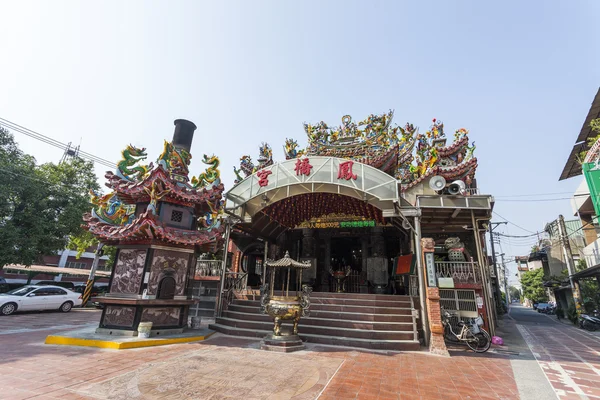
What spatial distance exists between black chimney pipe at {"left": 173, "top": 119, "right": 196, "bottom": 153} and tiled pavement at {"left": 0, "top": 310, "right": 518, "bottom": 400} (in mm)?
7711

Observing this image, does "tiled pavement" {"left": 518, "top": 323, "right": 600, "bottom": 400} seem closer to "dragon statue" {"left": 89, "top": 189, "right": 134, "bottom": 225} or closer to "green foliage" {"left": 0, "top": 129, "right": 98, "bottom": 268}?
"dragon statue" {"left": 89, "top": 189, "right": 134, "bottom": 225}

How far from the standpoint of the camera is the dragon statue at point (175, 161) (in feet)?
32.2

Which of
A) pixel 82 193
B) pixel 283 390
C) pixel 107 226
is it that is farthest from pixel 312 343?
pixel 82 193

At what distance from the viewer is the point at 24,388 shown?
430 centimetres

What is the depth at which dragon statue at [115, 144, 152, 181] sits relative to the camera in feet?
32.3

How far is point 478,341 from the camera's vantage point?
8.41m

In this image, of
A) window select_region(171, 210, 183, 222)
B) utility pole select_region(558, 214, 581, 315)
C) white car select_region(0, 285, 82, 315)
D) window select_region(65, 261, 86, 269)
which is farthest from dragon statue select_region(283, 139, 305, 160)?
window select_region(65, 261, 86, 269)

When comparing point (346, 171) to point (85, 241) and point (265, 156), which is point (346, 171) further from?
point (85, 241)

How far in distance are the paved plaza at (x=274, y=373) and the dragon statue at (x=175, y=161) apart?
5695mm

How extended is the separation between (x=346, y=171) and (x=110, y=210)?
8.53m

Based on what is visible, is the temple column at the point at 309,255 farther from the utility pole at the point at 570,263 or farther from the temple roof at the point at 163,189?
the utility pole at the point at 570,263

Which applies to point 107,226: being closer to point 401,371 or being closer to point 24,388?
point 24,388

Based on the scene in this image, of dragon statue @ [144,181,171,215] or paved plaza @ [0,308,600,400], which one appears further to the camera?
dragon statue @ [144,181,171,215]

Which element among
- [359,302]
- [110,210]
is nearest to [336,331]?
[359,302]
